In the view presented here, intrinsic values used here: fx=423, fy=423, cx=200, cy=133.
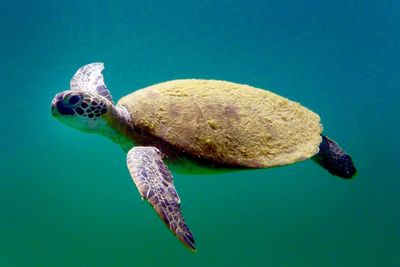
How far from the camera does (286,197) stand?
8.74m

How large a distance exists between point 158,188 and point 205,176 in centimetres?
567

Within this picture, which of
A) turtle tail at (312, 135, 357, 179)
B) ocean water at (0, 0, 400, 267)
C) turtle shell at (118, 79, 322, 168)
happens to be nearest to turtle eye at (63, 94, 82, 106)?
turtle shell at (118, 79, 322, 168)

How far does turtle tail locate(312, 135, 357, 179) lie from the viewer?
4242mm

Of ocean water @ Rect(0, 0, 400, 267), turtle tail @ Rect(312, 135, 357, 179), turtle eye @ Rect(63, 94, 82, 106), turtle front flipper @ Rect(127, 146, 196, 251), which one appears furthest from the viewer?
ocean water @ Rect(0, 0, 400, 267)

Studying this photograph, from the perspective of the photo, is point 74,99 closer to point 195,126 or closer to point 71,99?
point 71,99

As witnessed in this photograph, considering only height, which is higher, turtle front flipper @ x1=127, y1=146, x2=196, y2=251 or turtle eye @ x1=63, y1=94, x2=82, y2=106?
turtle eye @ x1=63, y1=94, x2=82, y2=106

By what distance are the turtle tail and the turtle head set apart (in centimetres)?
217

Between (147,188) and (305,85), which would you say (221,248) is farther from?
(147,188)

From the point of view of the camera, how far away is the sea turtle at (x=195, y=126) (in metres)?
3.36

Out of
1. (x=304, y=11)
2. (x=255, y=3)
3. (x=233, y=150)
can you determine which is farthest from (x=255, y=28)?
(x=233, y=150)

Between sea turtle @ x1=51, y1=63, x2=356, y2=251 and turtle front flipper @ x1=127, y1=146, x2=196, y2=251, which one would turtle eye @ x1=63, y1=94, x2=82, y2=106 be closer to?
sea turtle @ x1=51, y1=63, x2=356, y2=251

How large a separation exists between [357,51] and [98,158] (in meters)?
5.47

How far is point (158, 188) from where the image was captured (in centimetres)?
276

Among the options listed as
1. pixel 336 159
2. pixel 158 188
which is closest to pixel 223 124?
pixel 158 188
